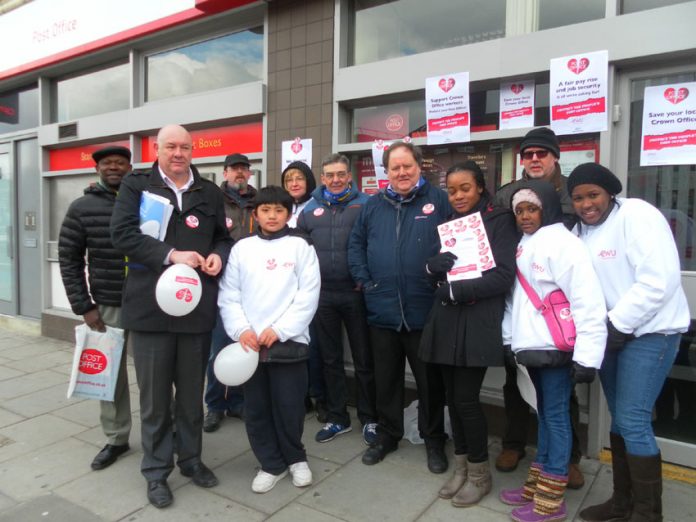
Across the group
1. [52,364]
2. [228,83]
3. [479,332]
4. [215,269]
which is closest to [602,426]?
[479,332]

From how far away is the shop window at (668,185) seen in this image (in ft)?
10.9

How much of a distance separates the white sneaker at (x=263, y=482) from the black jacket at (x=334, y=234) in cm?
131

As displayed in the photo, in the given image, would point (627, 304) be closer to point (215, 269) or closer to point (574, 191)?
point (574, 191)

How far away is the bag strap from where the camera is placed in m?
2.62

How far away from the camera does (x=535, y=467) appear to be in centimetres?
293

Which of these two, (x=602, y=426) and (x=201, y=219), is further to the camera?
(x=602, y=426)

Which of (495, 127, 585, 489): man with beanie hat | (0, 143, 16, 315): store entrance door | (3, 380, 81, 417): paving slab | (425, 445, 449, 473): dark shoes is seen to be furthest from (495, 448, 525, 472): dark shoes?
(0, 143, 16, 315): store entrance door

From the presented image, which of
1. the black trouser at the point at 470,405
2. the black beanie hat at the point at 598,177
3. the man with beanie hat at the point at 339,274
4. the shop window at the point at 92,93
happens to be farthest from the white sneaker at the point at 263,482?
the shop window at the point at 92,93

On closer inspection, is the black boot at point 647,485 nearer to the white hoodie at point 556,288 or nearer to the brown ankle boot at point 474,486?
the white hoodie at point 556,288

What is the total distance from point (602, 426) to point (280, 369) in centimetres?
225

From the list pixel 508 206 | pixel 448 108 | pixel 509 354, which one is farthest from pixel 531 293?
pixel 448 108

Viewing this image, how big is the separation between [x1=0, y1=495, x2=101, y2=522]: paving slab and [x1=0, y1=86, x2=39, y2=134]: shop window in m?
6.30

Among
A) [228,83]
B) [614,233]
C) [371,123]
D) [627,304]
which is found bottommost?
[627,304]

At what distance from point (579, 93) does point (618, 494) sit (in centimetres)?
248
